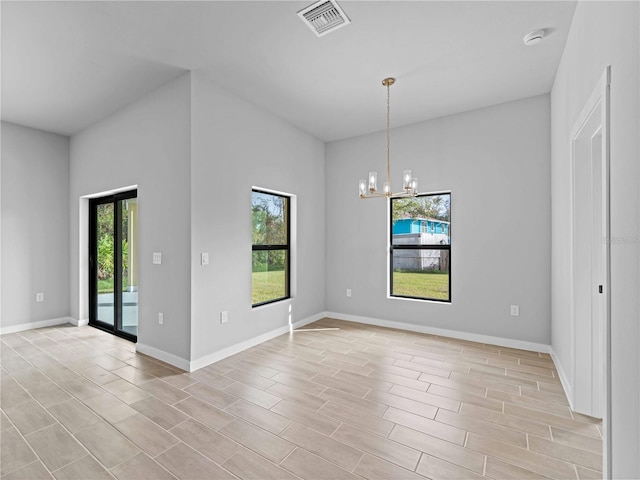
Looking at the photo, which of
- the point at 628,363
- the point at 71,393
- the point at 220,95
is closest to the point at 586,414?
the point at 628,363

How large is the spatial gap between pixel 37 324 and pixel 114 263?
5.60 feet

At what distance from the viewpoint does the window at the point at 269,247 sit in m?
4.04

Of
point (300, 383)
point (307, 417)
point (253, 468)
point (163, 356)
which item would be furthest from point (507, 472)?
point (163, 356)

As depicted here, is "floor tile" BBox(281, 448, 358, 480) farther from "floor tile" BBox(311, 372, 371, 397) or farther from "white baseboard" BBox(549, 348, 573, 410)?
"white baseboard" BBox(549, 348, 573, 410)

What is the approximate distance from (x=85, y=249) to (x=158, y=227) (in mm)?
2310

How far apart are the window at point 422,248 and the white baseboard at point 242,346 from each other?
4.97 ft

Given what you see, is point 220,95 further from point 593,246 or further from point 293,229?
point 593,246

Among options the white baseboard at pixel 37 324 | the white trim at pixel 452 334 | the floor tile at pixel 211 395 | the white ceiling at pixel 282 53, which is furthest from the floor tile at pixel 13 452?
the white trim at pixel 452 334

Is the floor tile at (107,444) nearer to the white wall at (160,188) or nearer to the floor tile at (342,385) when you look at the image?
the white wall at (160,188)

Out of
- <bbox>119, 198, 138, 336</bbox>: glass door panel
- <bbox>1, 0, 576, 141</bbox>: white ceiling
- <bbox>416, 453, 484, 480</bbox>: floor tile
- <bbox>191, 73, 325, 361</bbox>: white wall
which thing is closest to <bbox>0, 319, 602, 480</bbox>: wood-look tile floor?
<bbox>416, 453, 484, 480</bbox>: floor tile

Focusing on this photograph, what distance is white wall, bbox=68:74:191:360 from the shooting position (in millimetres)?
3146

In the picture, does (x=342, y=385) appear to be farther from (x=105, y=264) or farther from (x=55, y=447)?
(x=105, y=264)

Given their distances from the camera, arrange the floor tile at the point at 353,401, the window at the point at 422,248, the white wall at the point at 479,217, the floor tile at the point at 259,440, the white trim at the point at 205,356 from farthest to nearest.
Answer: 1. the window at the point at 422,248
2. the white wall at the point at 479,217
3. the white trim at the point at 205,356
4. the floor tile at the point at 353,401
5. the floor tile at the point at 259,440

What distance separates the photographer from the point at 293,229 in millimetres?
4625
